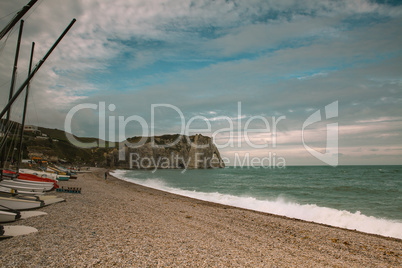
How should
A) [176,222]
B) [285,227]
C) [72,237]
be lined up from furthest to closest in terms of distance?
[285,227] → [176,222] → [72,237]

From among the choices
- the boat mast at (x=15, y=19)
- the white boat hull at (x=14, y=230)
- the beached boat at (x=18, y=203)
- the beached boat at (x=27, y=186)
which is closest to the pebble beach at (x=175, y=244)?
the white boat hull at (x=14, y=230)

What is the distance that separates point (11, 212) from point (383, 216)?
21.3 m

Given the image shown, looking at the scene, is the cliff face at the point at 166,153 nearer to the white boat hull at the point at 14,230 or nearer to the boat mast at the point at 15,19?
the white boat hull at the point at 14,230

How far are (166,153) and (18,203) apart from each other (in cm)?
11153

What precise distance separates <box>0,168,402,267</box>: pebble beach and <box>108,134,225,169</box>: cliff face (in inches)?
4099

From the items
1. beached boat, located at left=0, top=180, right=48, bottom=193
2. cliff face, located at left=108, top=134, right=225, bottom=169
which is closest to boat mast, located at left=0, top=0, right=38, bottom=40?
beached boat, located at left=0, top=180, right=48, bottom=193

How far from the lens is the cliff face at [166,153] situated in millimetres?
112625

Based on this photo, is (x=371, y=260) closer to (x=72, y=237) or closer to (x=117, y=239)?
(x=117, y=239)

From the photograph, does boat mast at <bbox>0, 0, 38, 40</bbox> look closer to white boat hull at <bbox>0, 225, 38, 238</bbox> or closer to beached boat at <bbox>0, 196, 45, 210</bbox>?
white boat hull at <bbox>0, 225, 38, 238</bbox>

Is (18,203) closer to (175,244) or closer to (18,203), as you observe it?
(18,203)

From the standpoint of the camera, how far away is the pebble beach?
588 centimetres

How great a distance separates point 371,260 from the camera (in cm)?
784

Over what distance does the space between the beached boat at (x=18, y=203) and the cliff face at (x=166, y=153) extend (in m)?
103

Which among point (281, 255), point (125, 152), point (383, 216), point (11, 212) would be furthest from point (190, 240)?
point (125, 152)
